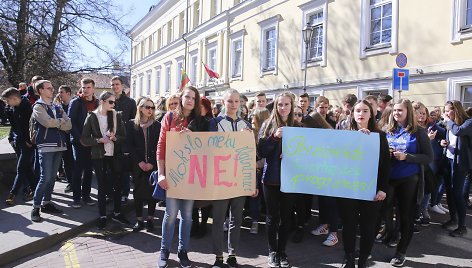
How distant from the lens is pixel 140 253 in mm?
4648

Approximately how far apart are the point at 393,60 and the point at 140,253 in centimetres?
1075

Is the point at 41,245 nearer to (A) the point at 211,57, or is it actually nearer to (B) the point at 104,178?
(B) the point at 104,178

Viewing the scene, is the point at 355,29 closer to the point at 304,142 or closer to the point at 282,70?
the point at 282,70

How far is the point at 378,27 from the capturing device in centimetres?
1325

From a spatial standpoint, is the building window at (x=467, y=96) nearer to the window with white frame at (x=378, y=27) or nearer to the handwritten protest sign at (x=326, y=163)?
the window with white frame at (x=378, y=27)

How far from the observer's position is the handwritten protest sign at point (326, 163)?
12.6 ft

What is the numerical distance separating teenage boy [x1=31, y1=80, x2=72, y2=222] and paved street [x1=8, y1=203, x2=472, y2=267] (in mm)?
890

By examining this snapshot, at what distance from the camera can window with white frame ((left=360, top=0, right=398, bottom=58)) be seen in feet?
40.9

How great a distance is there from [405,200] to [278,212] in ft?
4.65

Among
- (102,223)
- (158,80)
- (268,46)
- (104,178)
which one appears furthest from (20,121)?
(158,80)

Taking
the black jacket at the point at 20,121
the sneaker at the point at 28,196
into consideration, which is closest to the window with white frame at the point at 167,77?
the sneaker at the point at 28,196

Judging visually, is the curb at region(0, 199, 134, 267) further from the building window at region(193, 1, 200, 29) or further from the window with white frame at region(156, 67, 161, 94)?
the window with white frame at region(156, 67, 161, 94)

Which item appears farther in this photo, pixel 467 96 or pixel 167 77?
pixel 167 77

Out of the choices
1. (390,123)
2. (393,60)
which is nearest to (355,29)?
(393,60)
